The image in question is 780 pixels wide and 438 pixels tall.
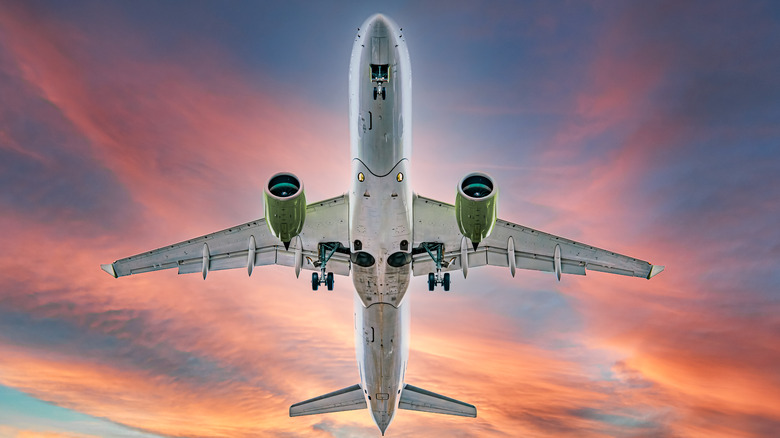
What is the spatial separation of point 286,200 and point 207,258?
870 cm

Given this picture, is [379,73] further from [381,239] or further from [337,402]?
[337,402]

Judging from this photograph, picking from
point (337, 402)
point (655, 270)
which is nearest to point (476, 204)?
point (655, 270)

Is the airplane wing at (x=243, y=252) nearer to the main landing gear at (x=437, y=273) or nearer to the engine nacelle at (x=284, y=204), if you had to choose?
the main landing gear at (x=437, y=273)

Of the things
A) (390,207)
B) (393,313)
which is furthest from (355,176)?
(393,313)

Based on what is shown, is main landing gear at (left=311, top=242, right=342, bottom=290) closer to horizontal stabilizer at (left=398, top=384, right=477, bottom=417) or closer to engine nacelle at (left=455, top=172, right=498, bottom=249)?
engine nacelle at (left=455, top=172, right=498, bottom=249)

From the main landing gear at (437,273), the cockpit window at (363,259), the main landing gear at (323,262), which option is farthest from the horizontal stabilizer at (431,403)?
the cockpit window at (363,259)

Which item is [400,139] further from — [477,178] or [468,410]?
[468,410]

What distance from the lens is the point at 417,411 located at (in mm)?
32562

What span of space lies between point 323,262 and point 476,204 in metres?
7.94

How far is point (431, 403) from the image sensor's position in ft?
107

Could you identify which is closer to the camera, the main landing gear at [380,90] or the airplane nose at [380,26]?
the airplane nose at [380,26]

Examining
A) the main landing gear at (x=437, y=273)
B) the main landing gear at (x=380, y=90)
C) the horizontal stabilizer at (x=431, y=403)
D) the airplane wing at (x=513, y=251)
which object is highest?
the main landing gear at (x=380, y=90)

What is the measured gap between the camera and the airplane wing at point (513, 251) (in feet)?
79.0

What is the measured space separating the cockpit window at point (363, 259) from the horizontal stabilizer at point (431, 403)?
40.7 feet
